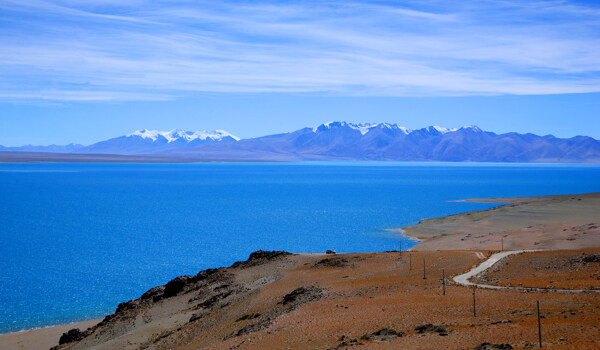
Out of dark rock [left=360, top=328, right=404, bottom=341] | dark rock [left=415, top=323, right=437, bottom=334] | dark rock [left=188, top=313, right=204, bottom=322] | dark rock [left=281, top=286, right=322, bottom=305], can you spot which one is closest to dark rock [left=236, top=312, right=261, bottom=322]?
dark rock [left=281, top=286, right=322, bottom=305]

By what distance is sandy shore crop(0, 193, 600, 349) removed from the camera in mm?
21641

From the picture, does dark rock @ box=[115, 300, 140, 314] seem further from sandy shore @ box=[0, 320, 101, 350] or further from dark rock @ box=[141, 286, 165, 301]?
sandy shore @ box=[0, 320, 101, 350]

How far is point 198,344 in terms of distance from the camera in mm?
27328

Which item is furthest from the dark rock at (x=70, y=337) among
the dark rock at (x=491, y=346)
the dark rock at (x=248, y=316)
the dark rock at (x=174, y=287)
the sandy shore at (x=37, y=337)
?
the dark rock at (x=491, y=346)

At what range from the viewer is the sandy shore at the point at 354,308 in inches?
852

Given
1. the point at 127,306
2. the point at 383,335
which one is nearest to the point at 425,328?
the point at 383,335

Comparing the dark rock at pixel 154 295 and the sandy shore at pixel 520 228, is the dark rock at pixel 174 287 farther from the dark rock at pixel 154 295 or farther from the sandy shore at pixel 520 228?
the sandy shore at pixel 520 228

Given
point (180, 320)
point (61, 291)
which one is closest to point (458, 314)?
point (180, 320)

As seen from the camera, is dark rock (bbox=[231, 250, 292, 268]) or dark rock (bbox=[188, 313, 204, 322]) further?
dark rock (bbox=[231, 250, 292, 268])

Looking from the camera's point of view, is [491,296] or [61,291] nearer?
[491,296]

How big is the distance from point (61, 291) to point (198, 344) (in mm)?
22712

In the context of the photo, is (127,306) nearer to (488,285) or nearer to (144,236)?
(488,285)

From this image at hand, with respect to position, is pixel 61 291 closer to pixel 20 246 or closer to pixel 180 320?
pixel 180 320

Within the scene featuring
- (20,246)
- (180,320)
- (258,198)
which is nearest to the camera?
(180,320)
